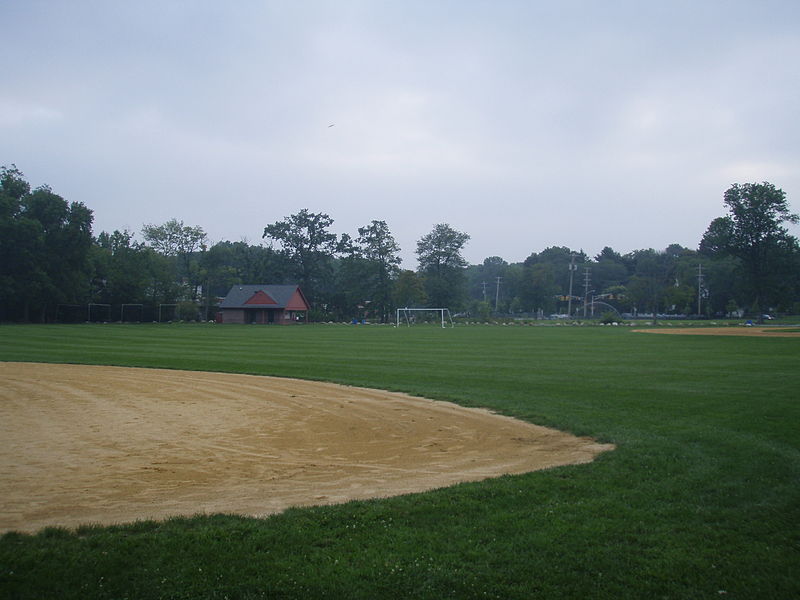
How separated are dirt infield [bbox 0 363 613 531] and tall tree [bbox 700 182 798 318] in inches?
3256

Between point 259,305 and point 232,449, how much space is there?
83281 mm

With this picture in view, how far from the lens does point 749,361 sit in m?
25.1

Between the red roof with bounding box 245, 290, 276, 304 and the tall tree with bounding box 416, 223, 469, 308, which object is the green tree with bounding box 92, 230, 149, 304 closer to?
the red roof with bounding box 245, 290, 276, 304

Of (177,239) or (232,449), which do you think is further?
(177,239)

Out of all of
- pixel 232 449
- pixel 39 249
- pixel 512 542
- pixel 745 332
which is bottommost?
pixel 232 449

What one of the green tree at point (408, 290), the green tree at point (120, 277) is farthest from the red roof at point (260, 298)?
the green tree at point (408, 290)

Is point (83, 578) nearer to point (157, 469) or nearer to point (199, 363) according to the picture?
point (157, 469)

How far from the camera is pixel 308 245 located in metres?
111

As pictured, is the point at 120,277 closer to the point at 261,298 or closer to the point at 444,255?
the point at 261,298

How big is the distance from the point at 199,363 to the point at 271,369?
151 inches

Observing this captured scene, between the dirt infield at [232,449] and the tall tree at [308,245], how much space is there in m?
92.6

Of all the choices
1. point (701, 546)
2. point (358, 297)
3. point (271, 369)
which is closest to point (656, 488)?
point (701, 546)

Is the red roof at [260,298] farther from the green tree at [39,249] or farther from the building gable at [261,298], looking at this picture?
the green tree at [39,249]

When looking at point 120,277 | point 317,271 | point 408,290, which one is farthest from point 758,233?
point 120,277
